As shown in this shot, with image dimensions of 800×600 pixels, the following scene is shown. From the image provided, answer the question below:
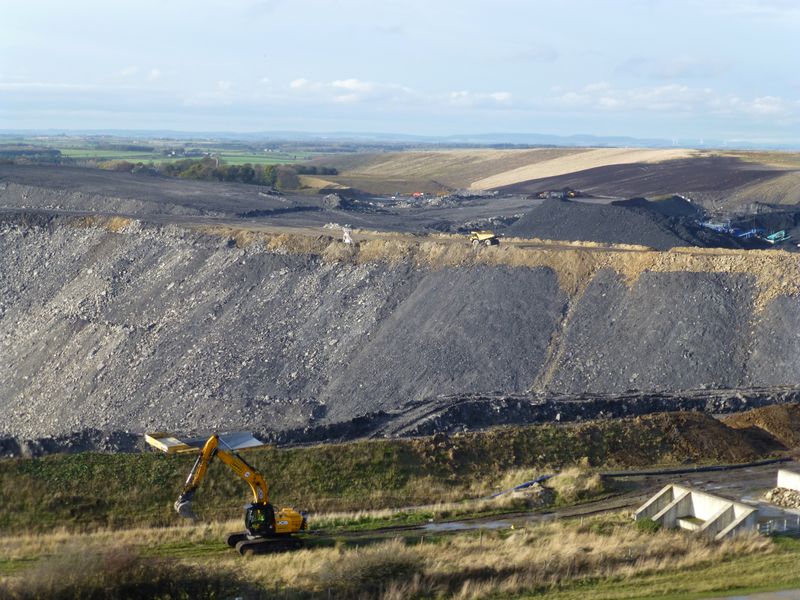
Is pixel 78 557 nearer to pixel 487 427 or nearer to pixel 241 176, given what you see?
pixel 487 427

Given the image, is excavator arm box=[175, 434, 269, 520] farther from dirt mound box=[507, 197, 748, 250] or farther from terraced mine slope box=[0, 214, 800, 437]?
dirt mound box=[507, 197, 748, 250]

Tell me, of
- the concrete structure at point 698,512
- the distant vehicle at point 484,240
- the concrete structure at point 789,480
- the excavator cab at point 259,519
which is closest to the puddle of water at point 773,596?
the concrete structure at point 698,512

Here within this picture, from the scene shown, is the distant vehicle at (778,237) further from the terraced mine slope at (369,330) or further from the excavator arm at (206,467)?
the excavator arm at (206,467)

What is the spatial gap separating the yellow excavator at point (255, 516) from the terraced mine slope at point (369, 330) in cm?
1190

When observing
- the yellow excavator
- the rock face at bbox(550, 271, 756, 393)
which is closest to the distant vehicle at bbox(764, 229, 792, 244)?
the rock face at bbox(550, 271, 756, 393)

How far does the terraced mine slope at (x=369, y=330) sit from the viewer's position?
A: 3625 cm

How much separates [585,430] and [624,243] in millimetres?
23205

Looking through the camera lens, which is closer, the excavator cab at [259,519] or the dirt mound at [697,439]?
the excavator cab at [259,519]

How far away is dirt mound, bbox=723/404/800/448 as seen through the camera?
3028 centimetres

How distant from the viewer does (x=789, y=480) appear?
25438mm

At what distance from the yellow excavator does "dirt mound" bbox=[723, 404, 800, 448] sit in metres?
15.4

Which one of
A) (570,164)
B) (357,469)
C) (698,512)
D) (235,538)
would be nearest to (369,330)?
(357,469)

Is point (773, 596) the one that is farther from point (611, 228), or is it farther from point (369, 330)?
point (611, 228)

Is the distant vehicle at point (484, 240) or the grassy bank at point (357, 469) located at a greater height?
the distant vehicle at point (484, 240)
